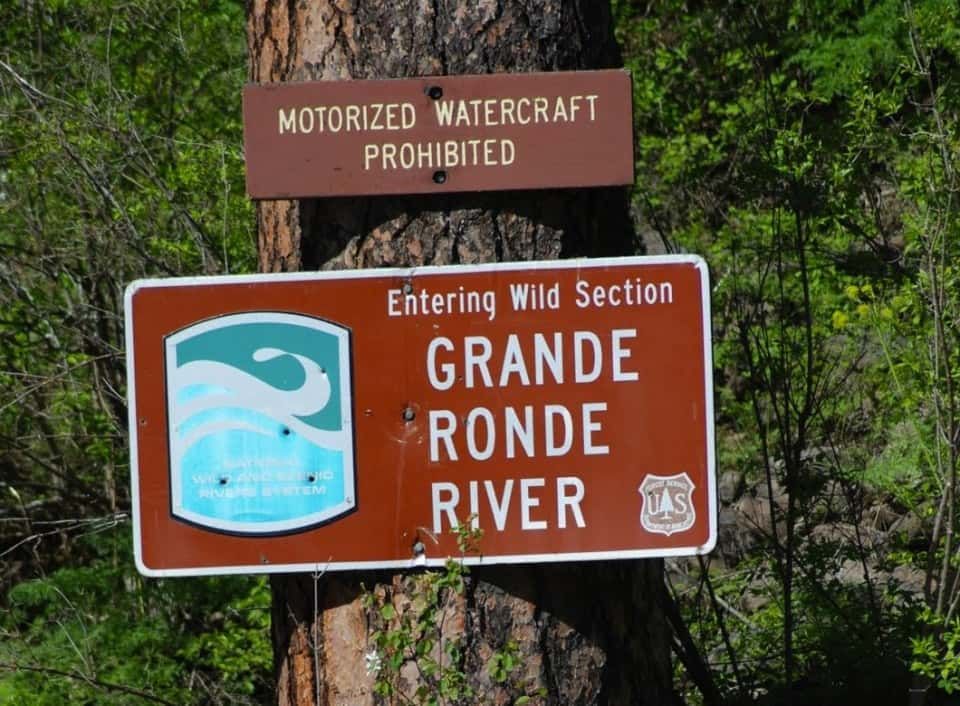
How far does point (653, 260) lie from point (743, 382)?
477 centimetres

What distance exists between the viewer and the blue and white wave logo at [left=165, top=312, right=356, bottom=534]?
2.35 metres

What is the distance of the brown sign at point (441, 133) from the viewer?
2.33 m

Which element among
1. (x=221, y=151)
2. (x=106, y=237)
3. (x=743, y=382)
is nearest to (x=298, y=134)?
(x=221, y=151)

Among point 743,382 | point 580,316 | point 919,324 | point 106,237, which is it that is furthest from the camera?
point 743,382

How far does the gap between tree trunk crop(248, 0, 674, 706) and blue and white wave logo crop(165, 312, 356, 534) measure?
0.16 metres

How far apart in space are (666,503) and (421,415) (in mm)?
472

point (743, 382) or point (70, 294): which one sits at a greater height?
point (70, 294)

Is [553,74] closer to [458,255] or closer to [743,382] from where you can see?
[458,255]

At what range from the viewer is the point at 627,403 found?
2.33 m

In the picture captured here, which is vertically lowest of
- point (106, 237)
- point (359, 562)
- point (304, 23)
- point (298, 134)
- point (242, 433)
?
point (359, 562)

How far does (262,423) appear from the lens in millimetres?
2357

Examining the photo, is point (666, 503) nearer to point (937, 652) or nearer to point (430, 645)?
point (430, 645)

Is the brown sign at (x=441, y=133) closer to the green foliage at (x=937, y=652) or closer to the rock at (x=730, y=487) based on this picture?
the green foliage at (x=937, y=652)

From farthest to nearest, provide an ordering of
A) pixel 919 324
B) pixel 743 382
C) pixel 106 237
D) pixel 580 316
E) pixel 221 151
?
1. pixel 743 382
2. pixel 106 237
3. pixel 221 151
4. pixel 919 324
5. pixel 580 316
